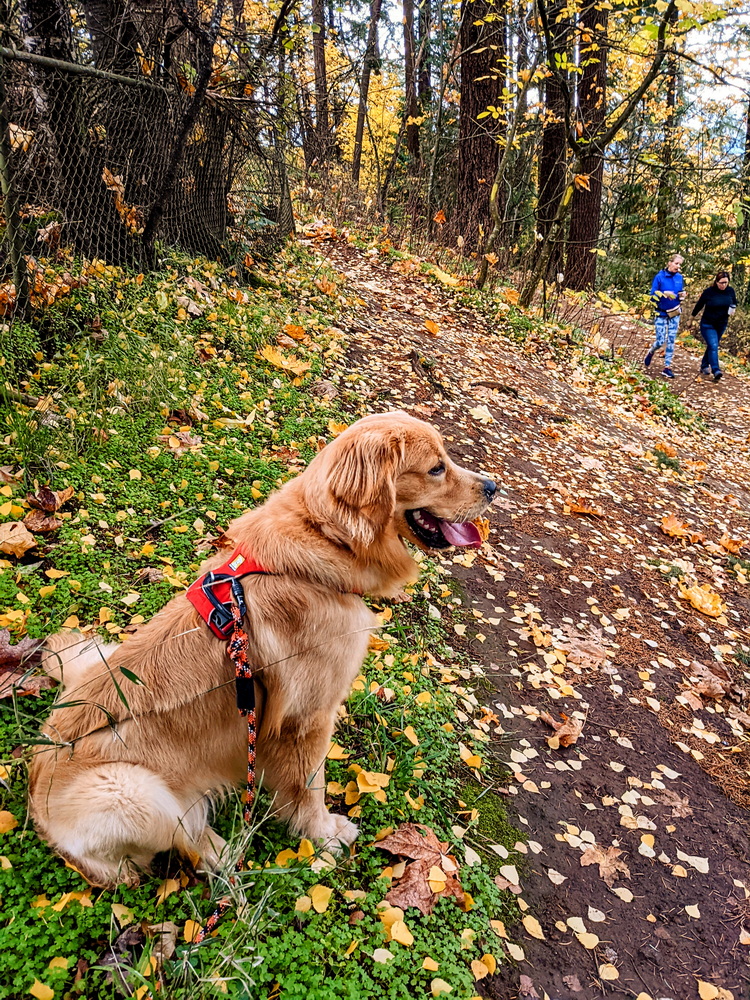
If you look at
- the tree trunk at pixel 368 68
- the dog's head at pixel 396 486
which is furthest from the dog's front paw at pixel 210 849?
the tree trunk at pixel 368 68

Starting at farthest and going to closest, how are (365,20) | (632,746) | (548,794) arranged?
(365,20), (632,746), (548,794)

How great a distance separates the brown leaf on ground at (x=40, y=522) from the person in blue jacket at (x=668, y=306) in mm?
12326

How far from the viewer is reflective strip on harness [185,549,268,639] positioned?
2146mm

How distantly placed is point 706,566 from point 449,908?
5.00 meters

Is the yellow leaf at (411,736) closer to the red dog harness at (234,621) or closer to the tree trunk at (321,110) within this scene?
the red dog harness at (234,621)

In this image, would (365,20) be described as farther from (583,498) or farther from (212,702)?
(212,702)

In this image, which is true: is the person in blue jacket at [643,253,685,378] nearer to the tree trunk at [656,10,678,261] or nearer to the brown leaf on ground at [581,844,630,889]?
the tree trunk at [656,10,678,261]

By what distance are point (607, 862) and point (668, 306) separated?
12.1 meters

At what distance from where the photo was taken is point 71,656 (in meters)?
2.42

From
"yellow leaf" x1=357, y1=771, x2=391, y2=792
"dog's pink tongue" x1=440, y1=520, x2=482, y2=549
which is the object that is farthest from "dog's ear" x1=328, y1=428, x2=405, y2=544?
"yellow leaf" x1=357, y1=771, x2=391, y2=792

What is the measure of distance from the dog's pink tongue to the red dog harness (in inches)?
41.3

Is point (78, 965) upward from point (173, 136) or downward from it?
downward

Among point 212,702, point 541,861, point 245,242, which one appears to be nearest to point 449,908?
point 541,861

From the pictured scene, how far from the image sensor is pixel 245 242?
305 inches
